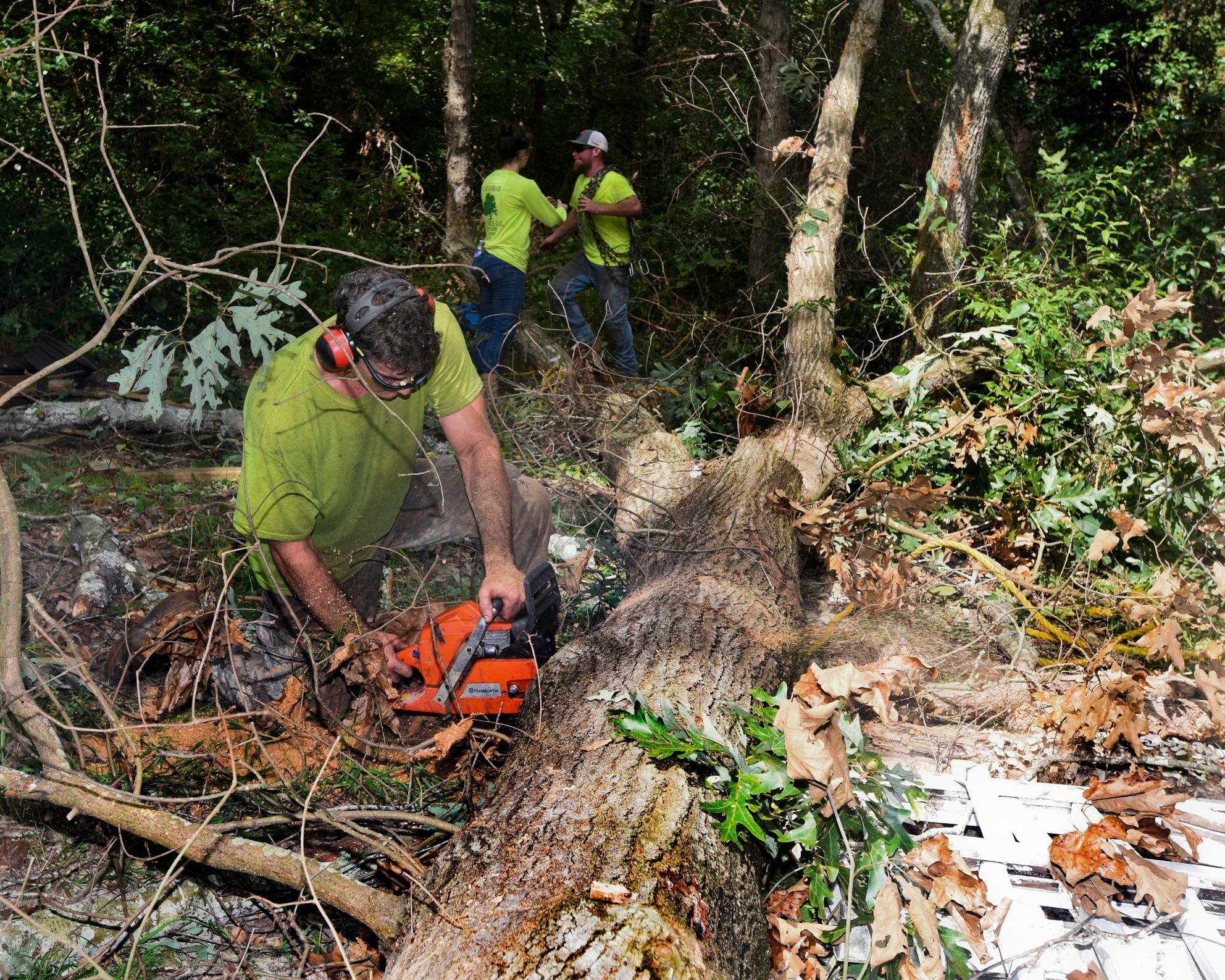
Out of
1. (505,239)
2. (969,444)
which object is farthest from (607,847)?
(505,239)

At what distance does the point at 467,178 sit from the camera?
7090 millimetres

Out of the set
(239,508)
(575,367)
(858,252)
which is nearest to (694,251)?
(858,252)

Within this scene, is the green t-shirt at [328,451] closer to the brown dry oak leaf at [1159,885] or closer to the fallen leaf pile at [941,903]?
the fallen leaf pile at [941,903]

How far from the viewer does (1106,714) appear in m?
3.15

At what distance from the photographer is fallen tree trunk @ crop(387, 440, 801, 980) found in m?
1.78

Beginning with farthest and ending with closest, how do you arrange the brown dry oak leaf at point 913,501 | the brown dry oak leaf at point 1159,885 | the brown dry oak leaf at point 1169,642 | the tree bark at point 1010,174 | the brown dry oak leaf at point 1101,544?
the tree bark at point 1010,174 → the brown dry oak leaf at point 913,501 → the brown dry oak leaf at point 1101,544 → the brown dry oak leaf at point 1169,642 → the brown dry oak leaf at point 1159,885

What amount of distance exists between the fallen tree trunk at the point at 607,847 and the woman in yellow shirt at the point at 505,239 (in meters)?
3.41

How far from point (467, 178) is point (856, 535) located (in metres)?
4.27

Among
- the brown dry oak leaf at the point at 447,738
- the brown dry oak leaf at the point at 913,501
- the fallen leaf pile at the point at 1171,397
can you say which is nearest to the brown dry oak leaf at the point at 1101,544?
the fallen leaf pile at the point at 1171,397

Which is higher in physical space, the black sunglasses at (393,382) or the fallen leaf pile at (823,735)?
the black sunglasses at (393,382)

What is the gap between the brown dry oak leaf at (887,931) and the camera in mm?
1993

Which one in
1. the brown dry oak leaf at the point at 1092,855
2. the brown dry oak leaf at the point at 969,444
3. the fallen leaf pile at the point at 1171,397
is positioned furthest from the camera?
the brown dry oak leaf at the point at 969,444

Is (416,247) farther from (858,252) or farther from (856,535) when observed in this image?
(856,535)

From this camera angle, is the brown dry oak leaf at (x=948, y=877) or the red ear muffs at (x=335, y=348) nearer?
the brown dry oak leaf at (x=948, y=877)
